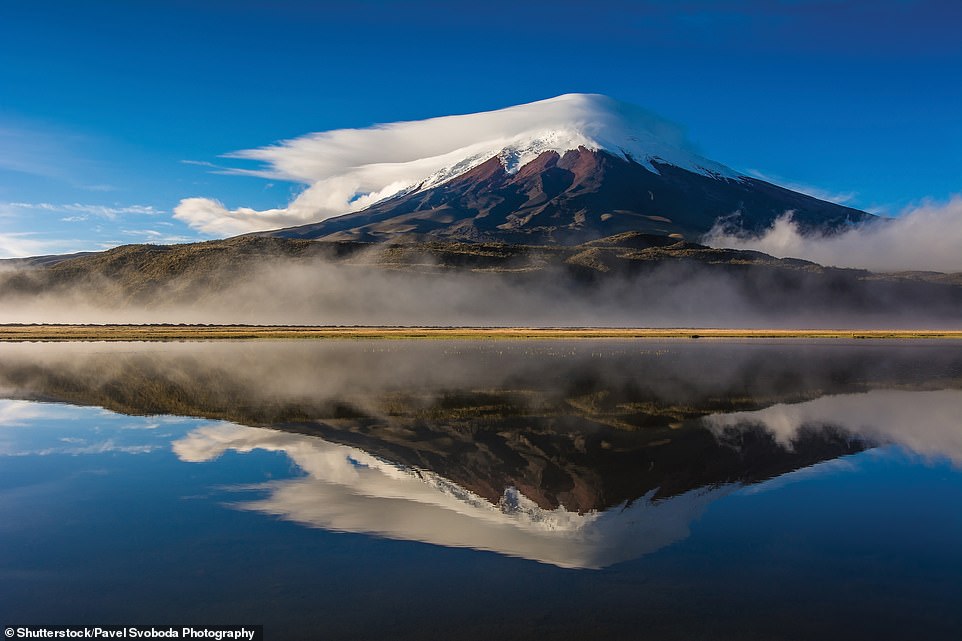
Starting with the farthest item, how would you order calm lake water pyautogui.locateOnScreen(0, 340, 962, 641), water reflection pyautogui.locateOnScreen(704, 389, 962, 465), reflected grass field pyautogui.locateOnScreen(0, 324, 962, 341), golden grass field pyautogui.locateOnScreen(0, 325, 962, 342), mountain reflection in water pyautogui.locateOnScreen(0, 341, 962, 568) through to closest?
1. reflected grass field pyautogui.locateOnScreen(0, 324, 962, 341)
2. golden grass field pyautogui.locateOnScreen(0, 325, 962, 342)
3. water reflection pyautogui.locateOnScreen(704, 389, 962, 465)
4. mountain reflection in water pyautogui.locateOnScreen(0, 341, 962, 568)
5. calm lake water pyautogui.locateOnScreen(0, 340, 962, 641)

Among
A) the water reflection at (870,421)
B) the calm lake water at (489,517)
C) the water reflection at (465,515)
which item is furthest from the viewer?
the water reflection at (870,421)

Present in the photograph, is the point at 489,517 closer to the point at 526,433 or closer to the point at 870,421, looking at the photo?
the point at 526,433

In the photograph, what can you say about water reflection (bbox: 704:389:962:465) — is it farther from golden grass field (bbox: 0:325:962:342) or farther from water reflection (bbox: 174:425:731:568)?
golden grass field (bbox: 0:325:962:342)

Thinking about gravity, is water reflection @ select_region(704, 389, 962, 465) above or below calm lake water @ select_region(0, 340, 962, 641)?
below

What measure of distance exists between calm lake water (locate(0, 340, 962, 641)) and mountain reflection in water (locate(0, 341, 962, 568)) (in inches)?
4.8

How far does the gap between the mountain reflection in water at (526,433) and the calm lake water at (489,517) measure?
12 centimetres

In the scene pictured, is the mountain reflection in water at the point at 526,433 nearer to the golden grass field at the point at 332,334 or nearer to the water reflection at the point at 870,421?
the water reflection at the point at 870,421

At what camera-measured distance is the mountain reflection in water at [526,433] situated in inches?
572

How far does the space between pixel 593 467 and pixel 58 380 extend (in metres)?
37.9

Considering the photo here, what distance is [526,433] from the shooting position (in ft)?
79.9

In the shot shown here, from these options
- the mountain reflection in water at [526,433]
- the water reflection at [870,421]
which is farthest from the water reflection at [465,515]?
the water reflection at [870,421]

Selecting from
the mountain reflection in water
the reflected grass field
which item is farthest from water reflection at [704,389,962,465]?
the reflected grass field

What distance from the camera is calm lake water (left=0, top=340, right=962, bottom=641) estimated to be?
10.0m

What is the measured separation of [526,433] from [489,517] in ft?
32.5
